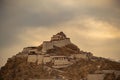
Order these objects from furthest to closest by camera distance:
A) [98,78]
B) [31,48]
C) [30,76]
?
[31,48], [30,76], [98,78]

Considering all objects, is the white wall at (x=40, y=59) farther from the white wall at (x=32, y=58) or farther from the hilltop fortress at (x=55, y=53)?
the white wall at (x=32, y=58)

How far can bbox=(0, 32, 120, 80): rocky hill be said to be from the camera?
61031 millimetres

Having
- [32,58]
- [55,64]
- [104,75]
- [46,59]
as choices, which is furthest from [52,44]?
[104,75]

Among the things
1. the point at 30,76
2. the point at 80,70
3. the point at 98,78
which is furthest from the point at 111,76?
the point at 30,76

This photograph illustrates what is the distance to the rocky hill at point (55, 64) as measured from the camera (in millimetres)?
61031

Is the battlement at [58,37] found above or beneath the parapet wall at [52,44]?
above

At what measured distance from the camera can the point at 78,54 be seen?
6488 cm

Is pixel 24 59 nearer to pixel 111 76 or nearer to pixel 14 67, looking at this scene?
pixel 14 67

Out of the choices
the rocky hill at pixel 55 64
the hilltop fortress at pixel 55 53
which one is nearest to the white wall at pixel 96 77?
the rocky hill at pixel 55 64

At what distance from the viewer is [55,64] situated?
204 feet

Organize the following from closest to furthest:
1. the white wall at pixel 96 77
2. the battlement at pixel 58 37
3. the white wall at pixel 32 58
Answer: the white wall at pixel 96 77 → the white wall at pixel 32 58 → the battlement at pixel 58 37

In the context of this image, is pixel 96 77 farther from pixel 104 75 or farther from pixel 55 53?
pixel 55 53

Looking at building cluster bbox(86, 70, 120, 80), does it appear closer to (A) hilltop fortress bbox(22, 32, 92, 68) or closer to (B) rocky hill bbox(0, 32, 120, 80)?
(B) rocky hill bbox(0, 32, 120, 80)

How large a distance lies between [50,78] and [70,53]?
8.02 meters
